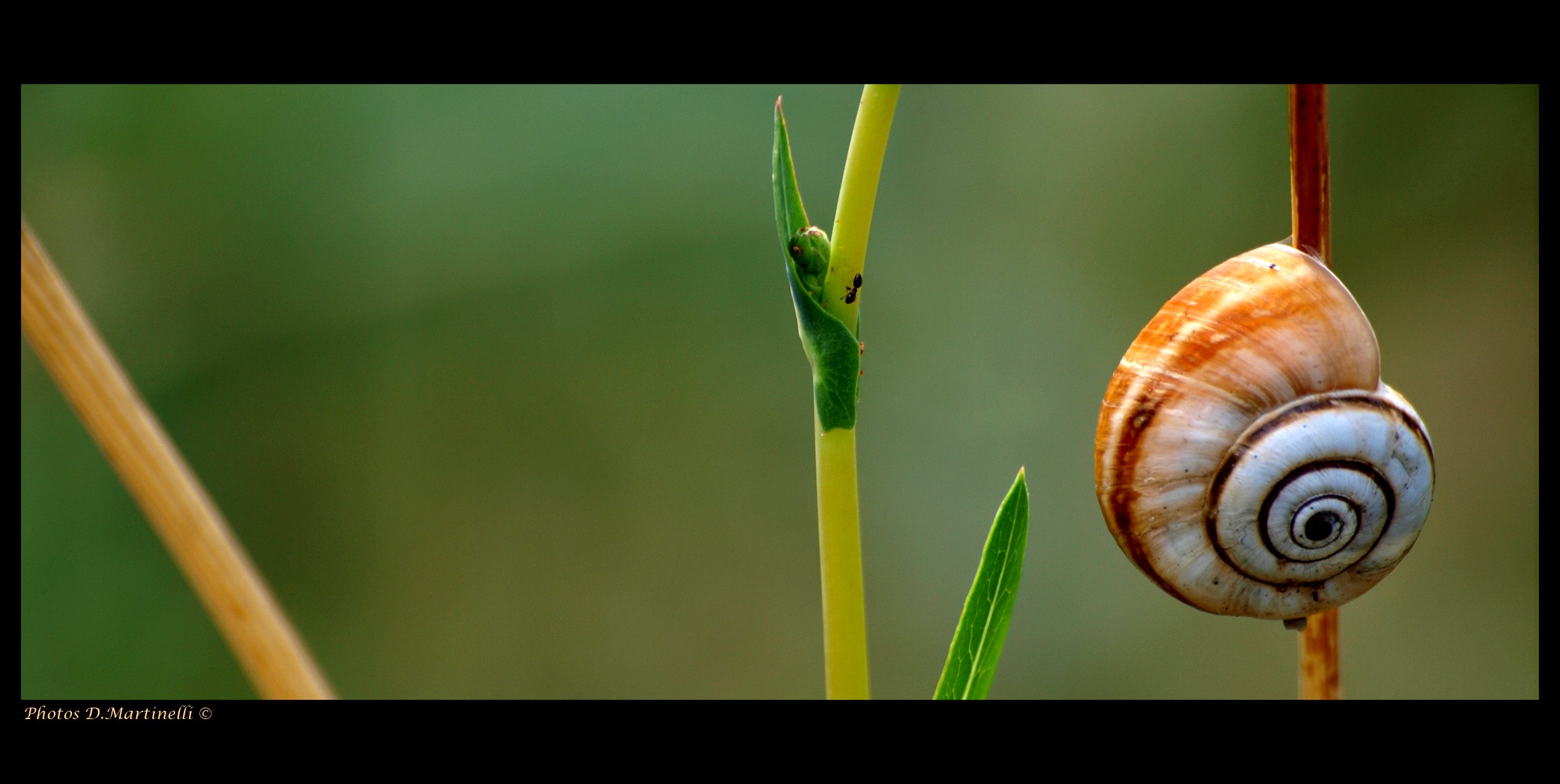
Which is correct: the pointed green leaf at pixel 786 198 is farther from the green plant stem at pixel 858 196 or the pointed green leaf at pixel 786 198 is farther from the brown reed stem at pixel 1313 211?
the brown reed stem at pixel 1313 211

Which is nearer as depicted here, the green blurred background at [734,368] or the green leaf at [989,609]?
the green leaf at [989,609]

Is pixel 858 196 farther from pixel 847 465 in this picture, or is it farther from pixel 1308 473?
pixel 1308 473

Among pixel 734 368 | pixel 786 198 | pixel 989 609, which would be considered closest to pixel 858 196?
pixel 786 198

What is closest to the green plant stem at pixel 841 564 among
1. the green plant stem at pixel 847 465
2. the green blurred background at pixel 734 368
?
the green plant stem at pixel 847 465

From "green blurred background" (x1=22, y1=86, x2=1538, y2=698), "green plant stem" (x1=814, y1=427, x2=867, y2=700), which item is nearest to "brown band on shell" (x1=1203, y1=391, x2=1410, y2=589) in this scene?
"green plant stem" (x1=814, y1=427, x2=867, y2=700)

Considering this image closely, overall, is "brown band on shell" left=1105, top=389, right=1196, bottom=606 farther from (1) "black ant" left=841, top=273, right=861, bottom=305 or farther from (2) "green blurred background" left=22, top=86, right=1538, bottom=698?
(2) "green blurred background" left=22, top=86, right=1538, bottom=698
